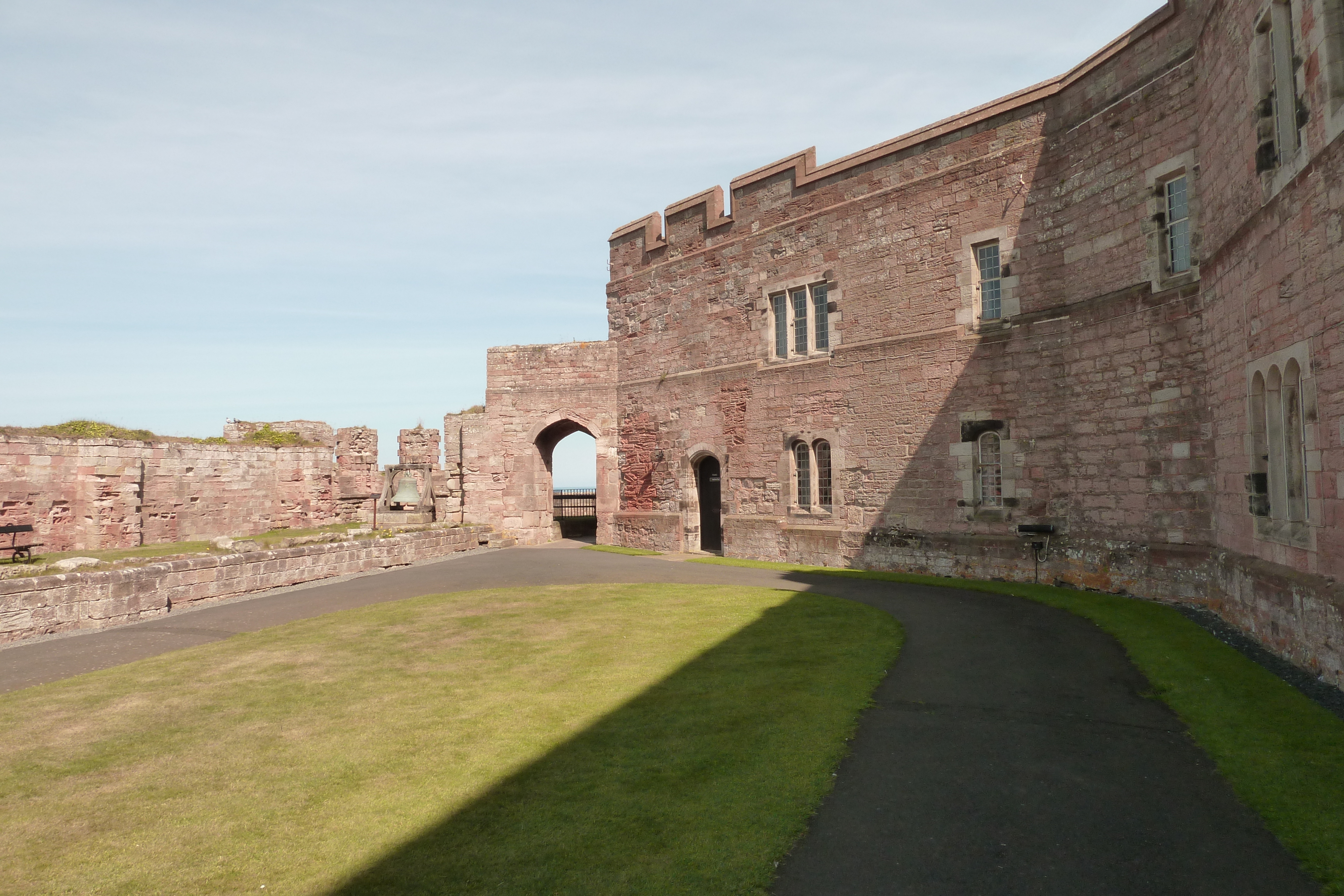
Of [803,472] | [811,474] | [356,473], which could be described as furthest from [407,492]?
[811,474]

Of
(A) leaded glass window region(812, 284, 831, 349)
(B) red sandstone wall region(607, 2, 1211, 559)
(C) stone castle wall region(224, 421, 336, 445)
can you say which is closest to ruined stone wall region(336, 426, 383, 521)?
(C) stone castle wall region(224, 421, 336, 445)

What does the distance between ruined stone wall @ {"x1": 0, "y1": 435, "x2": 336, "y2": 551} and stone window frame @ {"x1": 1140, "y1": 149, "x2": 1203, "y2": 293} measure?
21.7 meters

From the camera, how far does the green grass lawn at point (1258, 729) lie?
425 cm

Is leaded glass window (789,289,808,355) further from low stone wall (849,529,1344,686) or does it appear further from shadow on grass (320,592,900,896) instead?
shadow on grass (320,592,900,896)

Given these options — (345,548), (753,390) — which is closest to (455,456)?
(345,548)

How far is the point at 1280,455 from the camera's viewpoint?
8.53 metres

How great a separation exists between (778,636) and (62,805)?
6779mm

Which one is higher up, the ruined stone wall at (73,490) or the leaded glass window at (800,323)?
the leaded glass window at (800,323)

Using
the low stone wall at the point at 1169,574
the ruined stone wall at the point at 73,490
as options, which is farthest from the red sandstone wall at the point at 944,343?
the ruined stone wall at the point at 73,490

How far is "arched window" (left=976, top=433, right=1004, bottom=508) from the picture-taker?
14.7 metres

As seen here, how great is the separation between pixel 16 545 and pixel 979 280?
2060 cm

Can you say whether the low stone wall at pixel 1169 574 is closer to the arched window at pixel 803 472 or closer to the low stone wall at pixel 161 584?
the arched window at pixel 803 472

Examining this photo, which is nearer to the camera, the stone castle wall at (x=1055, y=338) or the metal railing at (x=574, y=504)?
the stone castle wall at (x=1055, y=338)

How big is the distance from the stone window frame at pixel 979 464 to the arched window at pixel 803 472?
3913 mm
